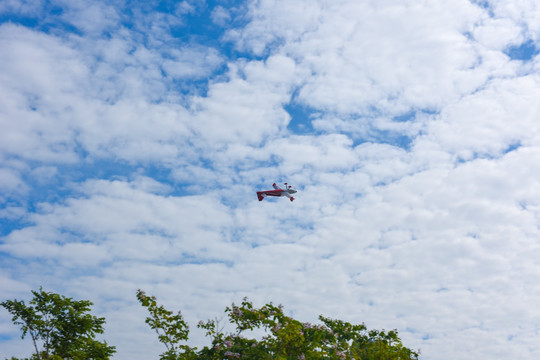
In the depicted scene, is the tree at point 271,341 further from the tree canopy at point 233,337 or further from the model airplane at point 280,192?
the model airplane at point 280,192

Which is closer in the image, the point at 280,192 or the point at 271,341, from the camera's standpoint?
the point at 271,341

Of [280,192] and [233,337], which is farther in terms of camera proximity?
[280,192]

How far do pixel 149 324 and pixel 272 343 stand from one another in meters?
5.68

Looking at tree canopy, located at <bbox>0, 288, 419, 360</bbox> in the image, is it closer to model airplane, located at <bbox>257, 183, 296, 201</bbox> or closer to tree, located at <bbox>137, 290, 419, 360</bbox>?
tree, located at <bbox>137, 290, 419, 360</bbox>

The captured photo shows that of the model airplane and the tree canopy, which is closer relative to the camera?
the tree canopy

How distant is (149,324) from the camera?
63.6 ft

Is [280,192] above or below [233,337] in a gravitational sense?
above

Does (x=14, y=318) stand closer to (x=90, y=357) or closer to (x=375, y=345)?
(x=90, y=357)

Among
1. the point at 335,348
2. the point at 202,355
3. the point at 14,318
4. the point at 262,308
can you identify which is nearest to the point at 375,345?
the point at 335,348

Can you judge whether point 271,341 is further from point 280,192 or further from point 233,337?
point 280,192

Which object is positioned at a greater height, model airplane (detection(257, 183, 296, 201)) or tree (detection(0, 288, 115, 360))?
model airplane (detection(257, 183, 296, 201))

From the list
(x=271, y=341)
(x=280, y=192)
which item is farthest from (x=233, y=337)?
(x=280, y=192)

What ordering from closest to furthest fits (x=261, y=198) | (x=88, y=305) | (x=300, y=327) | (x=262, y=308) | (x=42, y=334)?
(x=300, y=327)
(x=262, y=308)
(x=42, y=334)
(x=88, y=305)
(x=261, y=198)

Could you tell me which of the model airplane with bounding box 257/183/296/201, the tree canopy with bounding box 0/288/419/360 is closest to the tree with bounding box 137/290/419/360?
the tree canopy with bounding box 0/288/419/360
